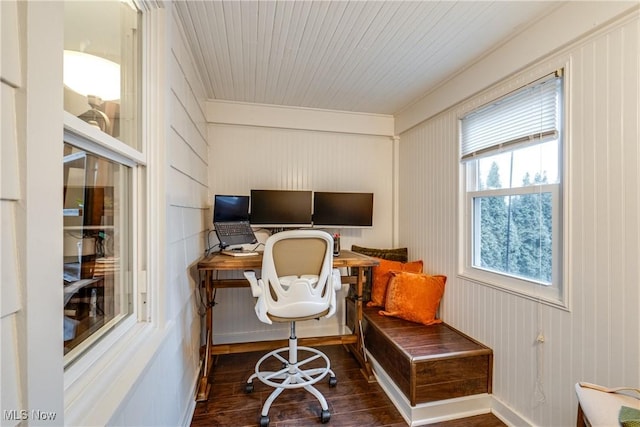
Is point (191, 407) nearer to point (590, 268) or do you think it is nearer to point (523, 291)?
point (523, 291)

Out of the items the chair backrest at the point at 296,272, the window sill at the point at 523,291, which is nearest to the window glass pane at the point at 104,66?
the chair backrest at the point at 296,272

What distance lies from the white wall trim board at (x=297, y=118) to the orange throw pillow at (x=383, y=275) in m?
1.49

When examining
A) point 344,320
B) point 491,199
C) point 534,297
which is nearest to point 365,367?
point 344,320

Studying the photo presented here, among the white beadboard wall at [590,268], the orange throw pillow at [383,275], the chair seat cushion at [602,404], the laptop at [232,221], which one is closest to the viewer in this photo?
the chair seat cushion at [602,404]

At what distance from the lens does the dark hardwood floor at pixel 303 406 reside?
1792 millimetres

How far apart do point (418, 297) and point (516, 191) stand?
1.11m

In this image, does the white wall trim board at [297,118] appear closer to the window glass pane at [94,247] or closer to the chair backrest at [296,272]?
the chair backrest at [296,272]

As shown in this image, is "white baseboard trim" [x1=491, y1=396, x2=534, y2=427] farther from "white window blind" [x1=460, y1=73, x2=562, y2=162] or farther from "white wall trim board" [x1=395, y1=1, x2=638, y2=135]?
"white wall trim board" [x1=395, y1=1, x2=638, y2=135]

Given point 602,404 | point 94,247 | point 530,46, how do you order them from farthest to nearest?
point 530,46
point 602,404
point 94,247

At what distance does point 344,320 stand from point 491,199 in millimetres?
1956

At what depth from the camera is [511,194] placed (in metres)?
1.82

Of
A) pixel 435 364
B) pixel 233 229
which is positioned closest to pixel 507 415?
pixel 435 364

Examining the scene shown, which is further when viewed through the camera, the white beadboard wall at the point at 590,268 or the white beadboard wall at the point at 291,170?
the white beadboard wall at the point at 291,170

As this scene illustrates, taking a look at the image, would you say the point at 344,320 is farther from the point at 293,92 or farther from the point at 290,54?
the point at 290,54
